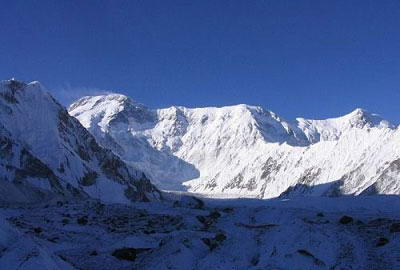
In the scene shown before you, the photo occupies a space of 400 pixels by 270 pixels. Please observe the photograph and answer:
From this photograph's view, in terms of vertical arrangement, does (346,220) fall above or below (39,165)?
below

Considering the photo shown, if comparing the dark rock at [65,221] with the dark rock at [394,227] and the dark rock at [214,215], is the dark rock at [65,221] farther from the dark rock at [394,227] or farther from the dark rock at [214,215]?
the dark rock at [394,227]

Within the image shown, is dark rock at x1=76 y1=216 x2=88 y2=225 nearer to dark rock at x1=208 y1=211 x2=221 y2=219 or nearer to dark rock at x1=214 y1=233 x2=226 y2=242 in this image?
dark rock at x1=208 y1=211 x2=221 y2=219

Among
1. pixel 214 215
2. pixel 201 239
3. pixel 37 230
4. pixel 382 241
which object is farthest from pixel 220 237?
pixel 37 230

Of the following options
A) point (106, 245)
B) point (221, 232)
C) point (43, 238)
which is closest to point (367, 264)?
point (221, 232)

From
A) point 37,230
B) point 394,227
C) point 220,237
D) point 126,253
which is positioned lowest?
point 126,253

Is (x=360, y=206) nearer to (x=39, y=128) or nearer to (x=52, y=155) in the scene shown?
(x=52, y=155)

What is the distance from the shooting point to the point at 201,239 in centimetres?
3177

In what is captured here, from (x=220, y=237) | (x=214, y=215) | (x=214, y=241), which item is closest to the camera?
(x=214, y=241)

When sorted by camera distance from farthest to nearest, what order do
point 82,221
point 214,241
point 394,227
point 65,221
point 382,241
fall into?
point 65,221, point 82,221, point 394,227, point 214,241, point 382,241

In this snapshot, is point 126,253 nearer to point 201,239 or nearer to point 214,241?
point 201,239

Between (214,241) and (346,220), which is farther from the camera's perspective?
(346,220)

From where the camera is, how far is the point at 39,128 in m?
194

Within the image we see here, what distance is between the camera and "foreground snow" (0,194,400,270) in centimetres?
2788

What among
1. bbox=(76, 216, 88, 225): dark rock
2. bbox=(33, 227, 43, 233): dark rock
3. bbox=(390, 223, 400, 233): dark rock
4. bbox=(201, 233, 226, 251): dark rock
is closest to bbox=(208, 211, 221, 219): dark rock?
bbox=(76, 216, 88, 225): dark rock
